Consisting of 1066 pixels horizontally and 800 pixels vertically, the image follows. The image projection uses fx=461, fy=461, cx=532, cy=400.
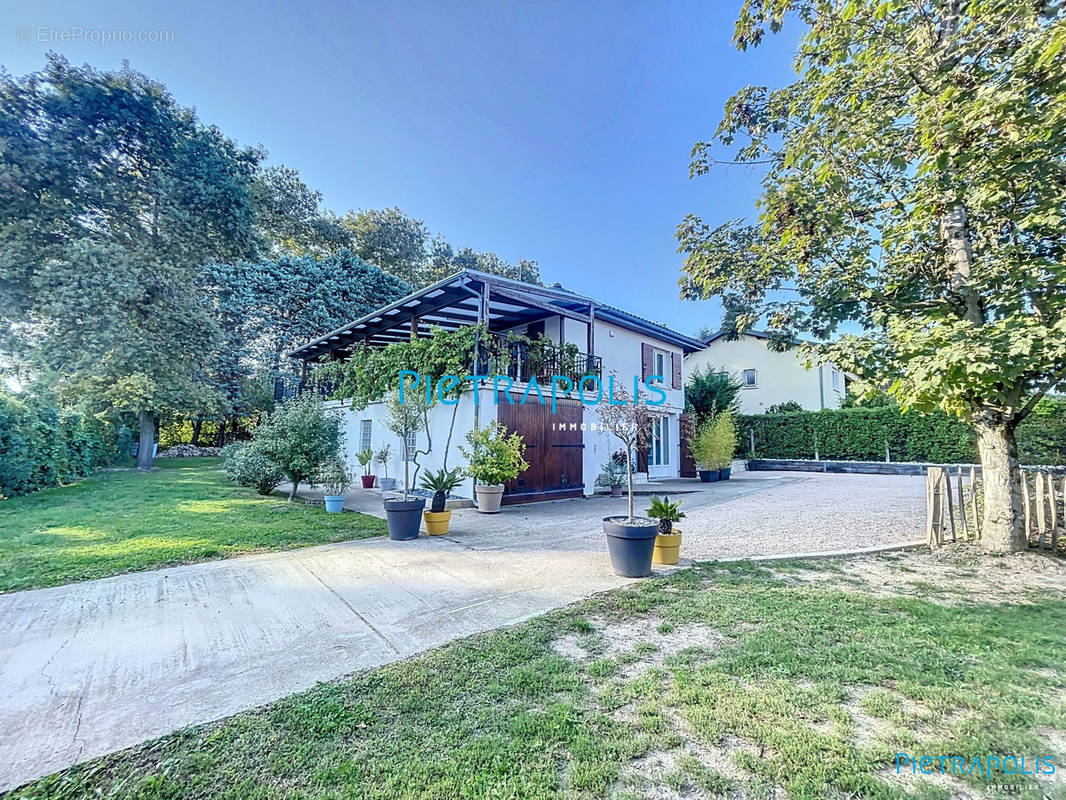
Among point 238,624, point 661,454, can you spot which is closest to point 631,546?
point 238,624

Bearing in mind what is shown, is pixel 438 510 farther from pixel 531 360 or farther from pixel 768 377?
pixel 768 377

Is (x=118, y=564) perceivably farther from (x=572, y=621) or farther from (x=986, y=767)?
(x=986, y=767)

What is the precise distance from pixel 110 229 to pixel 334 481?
17043 millimetres

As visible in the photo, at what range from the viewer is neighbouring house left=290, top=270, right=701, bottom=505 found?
10.2 metres

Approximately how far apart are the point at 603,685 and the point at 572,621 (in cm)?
99

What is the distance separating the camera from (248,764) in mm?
2166

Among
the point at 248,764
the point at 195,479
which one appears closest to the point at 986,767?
the point at 248,764

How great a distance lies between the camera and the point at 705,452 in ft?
51.3

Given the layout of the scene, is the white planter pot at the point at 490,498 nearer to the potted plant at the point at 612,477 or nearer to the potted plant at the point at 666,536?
the potted plant at the point at 612,477

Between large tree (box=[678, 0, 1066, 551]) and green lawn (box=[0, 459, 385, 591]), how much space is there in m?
7.34

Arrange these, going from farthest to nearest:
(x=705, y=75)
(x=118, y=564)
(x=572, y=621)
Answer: (x=705, y=75), (x=118, y=564), (x=572, y=621)

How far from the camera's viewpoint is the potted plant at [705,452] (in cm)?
1557

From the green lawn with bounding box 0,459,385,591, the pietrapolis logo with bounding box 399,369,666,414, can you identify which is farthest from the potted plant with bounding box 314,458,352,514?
the pietrapolis logo with bounding box 399,369,666,414

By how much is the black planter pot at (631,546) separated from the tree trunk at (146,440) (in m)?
20.9
